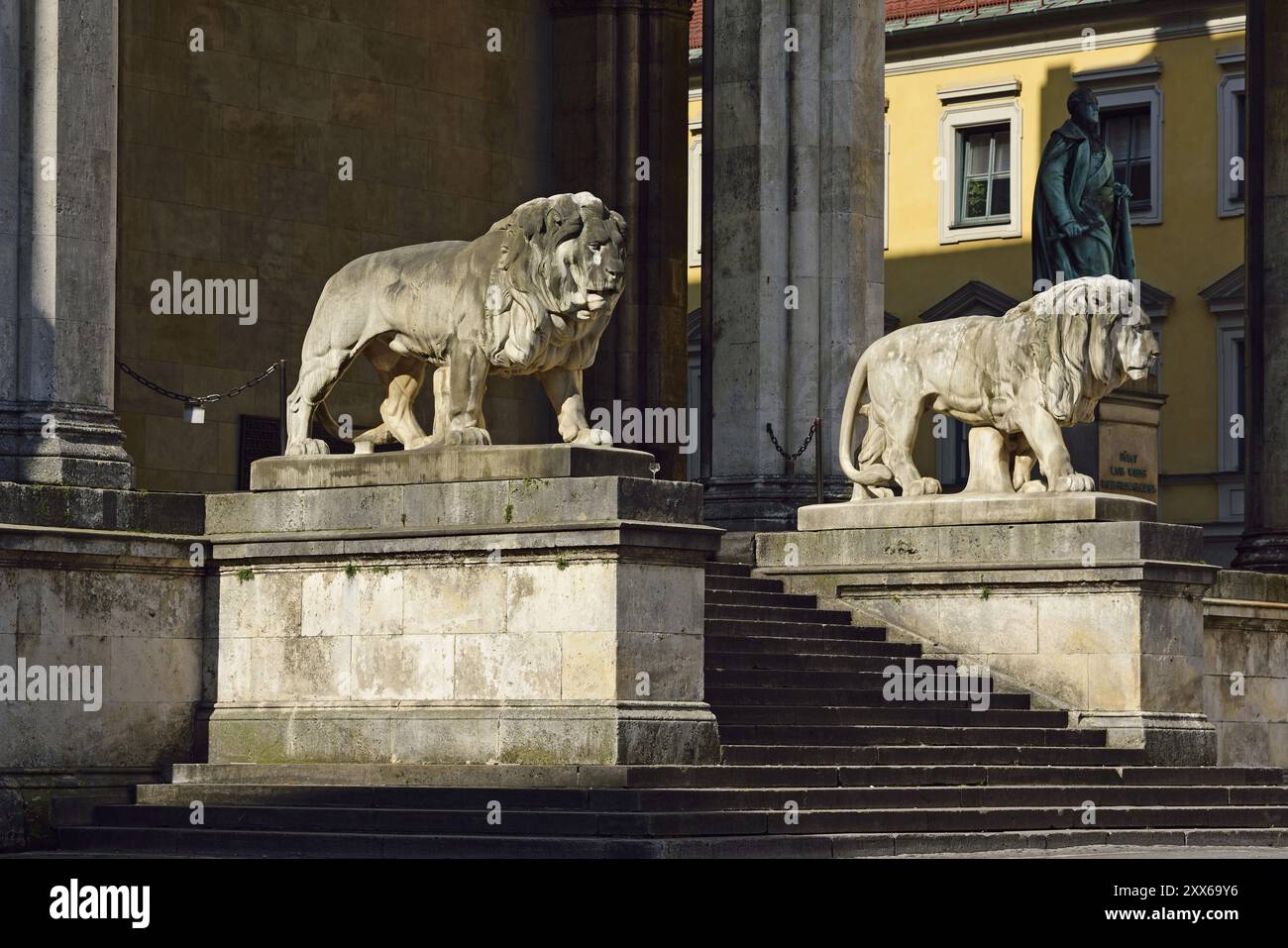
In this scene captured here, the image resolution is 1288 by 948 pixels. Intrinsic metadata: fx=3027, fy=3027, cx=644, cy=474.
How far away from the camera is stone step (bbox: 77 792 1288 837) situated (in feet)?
68.0

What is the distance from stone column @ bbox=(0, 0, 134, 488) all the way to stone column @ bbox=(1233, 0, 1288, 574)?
15.3m

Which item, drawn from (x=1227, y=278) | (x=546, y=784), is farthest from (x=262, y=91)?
(x=1227, y=278)

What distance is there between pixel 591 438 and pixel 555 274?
1270 mm

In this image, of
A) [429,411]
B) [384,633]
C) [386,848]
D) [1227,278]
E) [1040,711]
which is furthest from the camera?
[1227,278]

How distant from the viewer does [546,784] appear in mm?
21578

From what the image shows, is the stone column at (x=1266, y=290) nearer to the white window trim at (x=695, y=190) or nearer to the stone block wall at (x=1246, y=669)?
the stone block wall at (x=1246, y=669)

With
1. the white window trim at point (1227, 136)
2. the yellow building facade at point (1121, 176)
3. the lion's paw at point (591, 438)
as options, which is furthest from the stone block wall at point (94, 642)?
the white window trim at point (1227, 136)

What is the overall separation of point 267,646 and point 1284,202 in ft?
52.3

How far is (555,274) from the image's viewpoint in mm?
22844

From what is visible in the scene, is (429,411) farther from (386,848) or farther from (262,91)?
(386,848)

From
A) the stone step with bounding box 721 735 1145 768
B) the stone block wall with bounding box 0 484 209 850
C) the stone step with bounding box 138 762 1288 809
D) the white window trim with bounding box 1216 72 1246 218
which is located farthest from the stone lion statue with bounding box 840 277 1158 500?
the white window trim with bounding box 1216 72 1246 218

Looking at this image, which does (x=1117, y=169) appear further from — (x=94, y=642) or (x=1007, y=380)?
(x=94, y=642)

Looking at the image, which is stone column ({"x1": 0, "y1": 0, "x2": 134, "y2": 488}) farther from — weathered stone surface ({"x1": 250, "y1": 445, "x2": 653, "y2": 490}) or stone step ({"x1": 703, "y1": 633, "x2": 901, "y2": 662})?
stone step ({"x1": 703, "y1": 633, "x2": 901, "y2": 662})

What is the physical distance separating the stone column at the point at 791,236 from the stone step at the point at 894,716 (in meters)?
5.07
